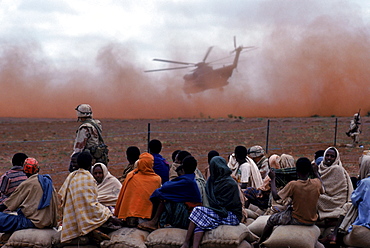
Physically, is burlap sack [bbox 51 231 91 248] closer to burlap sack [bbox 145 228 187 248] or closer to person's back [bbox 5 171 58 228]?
person's back [bbox 5 171 58 228]

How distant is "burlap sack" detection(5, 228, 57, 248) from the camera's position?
6.55 m

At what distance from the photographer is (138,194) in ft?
22.4

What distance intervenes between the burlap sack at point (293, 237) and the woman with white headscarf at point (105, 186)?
2.29m

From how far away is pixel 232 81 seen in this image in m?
57.4

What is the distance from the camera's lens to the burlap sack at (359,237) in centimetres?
641

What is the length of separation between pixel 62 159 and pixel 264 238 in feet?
44.0

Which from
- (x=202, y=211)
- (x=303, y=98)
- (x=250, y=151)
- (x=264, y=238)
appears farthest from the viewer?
(x=303, y=98)

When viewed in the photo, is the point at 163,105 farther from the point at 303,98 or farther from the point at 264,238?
the point at 264,238

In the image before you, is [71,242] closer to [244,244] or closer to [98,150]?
[244,244]

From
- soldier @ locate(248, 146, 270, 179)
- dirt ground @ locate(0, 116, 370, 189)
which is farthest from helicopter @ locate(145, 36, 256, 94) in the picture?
soldier @ locate(248, 146, 270, 179)

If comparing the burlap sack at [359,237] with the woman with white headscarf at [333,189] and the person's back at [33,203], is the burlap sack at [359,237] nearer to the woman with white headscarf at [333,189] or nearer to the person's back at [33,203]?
the woman with white headscarf at [333,189]

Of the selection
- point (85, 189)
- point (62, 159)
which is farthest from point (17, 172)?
point (62, 159)

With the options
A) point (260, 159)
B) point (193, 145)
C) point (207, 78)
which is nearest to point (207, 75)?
point (207, 78)

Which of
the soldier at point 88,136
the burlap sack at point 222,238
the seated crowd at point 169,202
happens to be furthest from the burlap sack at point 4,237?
the burlap sack at point 222,238
